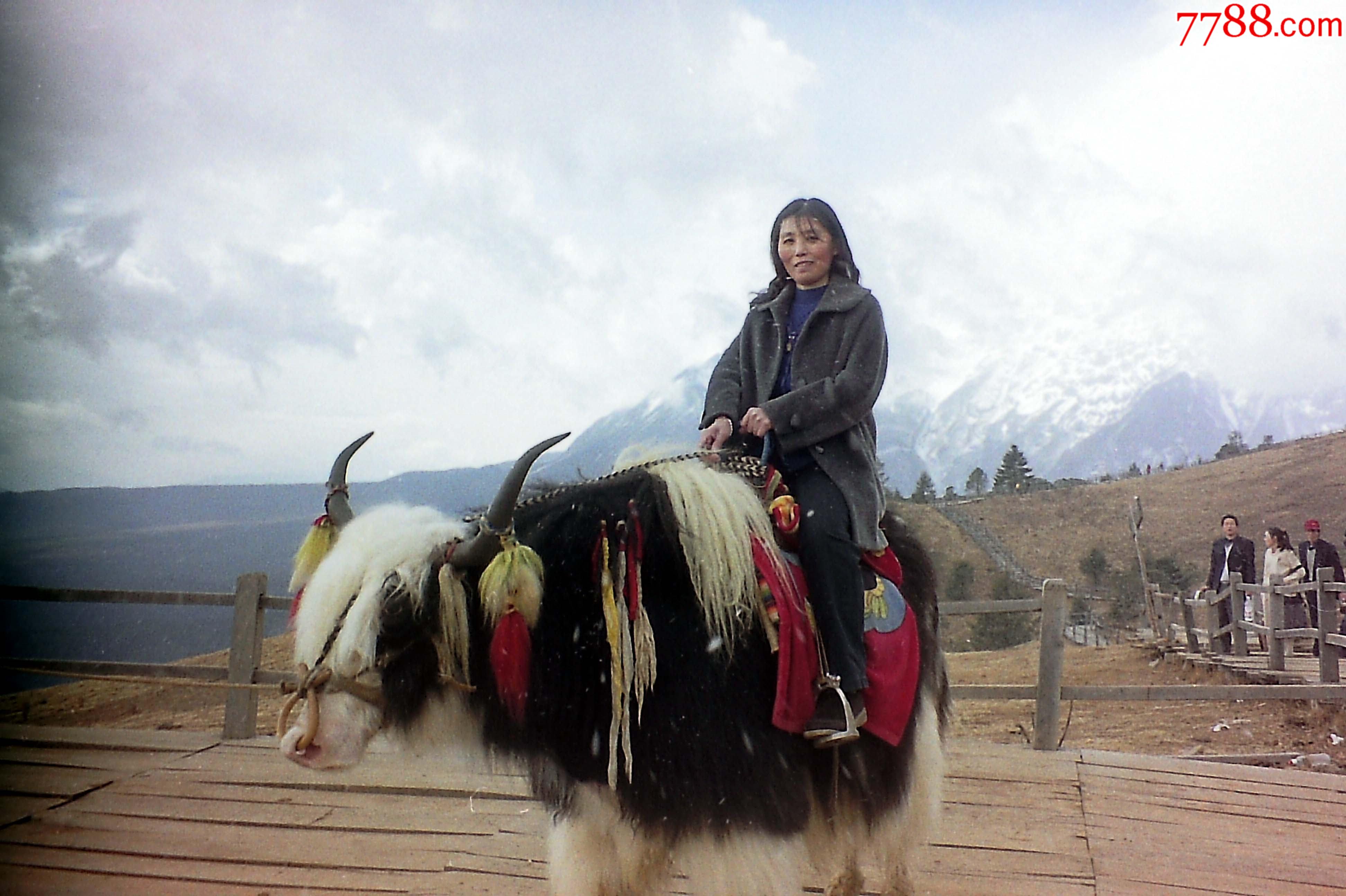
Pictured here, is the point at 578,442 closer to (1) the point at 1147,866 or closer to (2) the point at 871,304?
(2) the point at 871,304

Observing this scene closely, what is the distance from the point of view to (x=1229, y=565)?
26.9ft

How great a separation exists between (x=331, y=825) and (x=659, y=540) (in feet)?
7.06

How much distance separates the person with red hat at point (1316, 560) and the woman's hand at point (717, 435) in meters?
7.04

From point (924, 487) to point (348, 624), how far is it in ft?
58.1

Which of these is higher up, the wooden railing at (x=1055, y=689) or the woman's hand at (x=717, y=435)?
the woman's hand at (x=717, y=435)

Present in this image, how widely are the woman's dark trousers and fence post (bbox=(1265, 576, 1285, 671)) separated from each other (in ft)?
22.1

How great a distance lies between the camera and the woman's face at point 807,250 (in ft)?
7.41

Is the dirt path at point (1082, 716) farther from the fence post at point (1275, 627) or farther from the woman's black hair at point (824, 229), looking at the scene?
the woman's black hair at point (824, 229)

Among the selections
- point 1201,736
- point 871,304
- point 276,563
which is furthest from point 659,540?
point 1201,736

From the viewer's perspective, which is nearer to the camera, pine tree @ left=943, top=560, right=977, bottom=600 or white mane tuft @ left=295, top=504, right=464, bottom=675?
white mane tuft @ left=295, top=504, right=464, bottom=675

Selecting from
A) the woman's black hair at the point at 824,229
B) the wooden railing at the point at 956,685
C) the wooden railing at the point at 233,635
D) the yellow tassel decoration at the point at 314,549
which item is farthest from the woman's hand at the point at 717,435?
the wooden railing at the point at 233,635

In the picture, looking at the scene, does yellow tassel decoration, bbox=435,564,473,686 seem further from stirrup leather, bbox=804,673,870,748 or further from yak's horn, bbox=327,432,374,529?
stirrup leather, bbox=804,673,870,748

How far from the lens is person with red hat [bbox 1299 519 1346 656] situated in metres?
6.88

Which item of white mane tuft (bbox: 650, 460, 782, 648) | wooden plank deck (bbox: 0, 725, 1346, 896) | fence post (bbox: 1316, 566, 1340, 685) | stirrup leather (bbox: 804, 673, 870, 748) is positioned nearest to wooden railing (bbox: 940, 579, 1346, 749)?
wooden plank deck (bbox: 0, 725, 1346, 896)
